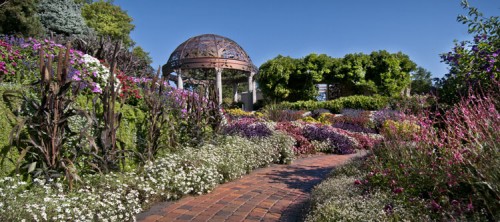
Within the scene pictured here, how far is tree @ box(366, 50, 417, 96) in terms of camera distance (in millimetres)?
22844

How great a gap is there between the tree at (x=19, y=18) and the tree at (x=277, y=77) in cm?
1366

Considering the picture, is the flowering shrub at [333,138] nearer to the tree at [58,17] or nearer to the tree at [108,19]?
the tree at [58,17]

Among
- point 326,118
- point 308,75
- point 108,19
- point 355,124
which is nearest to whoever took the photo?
point 355,124

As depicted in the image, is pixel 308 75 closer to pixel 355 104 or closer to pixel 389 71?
pixel 389 71

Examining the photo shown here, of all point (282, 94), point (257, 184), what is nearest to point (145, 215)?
point (257, 184)

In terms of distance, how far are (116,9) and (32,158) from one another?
2752cm

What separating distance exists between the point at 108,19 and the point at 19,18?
1298 cm

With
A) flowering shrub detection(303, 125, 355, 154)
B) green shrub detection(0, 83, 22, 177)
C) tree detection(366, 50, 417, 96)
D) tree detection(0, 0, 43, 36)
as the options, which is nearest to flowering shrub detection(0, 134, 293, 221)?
green shrub detection(0, 83, 22, 177)

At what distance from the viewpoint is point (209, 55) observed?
18969 mm

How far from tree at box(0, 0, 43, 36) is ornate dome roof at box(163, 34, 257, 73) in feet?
21.8

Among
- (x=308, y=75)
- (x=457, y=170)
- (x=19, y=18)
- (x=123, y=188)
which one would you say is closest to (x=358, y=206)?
(x=457, y=170)

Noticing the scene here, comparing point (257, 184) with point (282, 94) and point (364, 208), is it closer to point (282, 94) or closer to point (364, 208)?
point (364, 208)

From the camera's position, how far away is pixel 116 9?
28672 millimetres

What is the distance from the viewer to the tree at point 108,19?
25.6m
